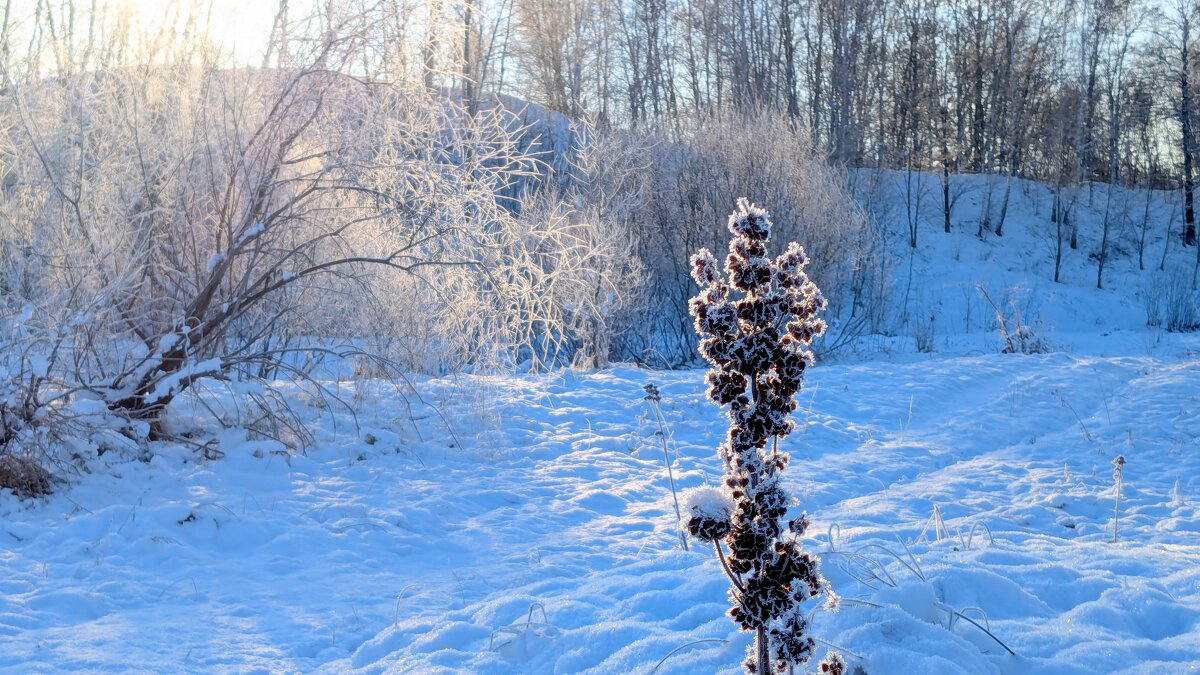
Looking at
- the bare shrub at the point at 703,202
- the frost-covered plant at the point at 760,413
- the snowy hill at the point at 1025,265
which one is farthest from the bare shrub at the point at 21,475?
the snowy hill at the point at 1025,265

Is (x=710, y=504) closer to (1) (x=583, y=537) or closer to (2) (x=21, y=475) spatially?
(1) (x=583, y=537)

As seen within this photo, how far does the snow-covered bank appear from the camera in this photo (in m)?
3.60

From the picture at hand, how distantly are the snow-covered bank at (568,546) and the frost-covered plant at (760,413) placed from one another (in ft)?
2.15

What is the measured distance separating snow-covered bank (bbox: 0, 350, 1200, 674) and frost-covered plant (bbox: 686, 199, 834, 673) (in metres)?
0.66

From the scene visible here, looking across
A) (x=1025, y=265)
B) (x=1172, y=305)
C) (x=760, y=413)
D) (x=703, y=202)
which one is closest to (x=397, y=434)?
(x=760, y=413)

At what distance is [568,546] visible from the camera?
5.78m

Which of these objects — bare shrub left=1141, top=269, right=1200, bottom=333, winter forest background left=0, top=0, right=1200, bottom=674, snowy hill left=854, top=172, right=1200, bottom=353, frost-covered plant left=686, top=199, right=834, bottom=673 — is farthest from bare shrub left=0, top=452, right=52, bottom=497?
bare shrub left=1141, top=269, right=1200, bottom=333

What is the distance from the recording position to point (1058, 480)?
299 inches

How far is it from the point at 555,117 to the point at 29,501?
2252 cm

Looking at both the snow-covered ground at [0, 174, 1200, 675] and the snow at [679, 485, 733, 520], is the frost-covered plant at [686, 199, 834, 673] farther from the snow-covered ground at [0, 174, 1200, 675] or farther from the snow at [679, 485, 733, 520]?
the snow-covered ground at [0, 174, 1200, 675]

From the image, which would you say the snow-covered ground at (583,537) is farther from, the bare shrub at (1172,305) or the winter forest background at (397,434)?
the bare shrub at (1172,305)

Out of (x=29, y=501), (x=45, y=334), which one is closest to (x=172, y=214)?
(x=45, y=334)

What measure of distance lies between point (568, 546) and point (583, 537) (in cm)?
20

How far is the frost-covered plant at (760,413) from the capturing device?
8.51 ft
